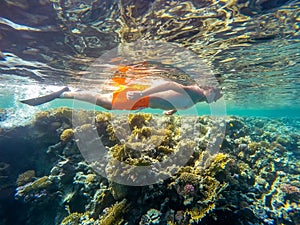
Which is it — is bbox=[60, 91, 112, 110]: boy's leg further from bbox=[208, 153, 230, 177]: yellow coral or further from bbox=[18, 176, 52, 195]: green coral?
bbox=[208, 153, 230, 177]: yellow coral

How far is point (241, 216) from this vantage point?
4.26 m

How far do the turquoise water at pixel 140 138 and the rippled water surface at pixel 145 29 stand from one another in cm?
5

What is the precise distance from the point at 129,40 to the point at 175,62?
12.7ft

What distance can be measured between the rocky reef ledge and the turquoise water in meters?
0.03

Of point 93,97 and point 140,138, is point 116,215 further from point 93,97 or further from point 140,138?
point 93,97

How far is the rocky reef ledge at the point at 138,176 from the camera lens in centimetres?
441

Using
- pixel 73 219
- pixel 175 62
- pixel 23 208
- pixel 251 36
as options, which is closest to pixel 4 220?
pixel 23 208

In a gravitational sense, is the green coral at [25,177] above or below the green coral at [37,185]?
below

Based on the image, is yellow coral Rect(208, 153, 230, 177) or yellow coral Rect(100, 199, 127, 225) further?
yellow coral Rect(208, 153, 230, 177)

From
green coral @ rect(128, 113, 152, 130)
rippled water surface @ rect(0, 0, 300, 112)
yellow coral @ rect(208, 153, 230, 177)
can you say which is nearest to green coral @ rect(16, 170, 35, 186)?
green coral @ rect(128, 113, 152, 130)

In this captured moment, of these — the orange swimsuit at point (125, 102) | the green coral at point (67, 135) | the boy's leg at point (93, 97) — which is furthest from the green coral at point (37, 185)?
the orange swimsuit at point (125, 102)

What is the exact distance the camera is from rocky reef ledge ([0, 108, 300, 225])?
4406mm

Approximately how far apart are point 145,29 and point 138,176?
17.7 feet

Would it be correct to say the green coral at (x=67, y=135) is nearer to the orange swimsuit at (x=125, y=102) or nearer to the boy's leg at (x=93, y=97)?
the boy's leg at (x=93, y=97)
